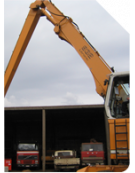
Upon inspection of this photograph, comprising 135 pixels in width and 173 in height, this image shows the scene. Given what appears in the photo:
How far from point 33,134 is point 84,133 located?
6360 millimetres

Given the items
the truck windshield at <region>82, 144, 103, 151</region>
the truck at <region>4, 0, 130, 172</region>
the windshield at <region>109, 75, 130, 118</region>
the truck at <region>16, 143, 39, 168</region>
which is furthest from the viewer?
the truck at <region>16, 143, 39, 168</region>

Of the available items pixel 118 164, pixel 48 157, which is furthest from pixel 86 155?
pixel 118 164

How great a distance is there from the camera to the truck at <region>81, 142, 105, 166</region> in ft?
A: 62.7

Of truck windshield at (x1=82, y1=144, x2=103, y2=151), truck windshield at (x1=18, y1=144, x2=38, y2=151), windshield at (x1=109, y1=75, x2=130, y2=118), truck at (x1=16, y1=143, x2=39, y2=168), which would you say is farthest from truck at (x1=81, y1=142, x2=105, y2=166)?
windshield at (x1=109, y1=75, x2=130, y2=118)

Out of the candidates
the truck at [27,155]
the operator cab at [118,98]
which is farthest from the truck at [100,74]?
the truck at [27,155]

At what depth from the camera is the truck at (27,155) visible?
19.8 metres

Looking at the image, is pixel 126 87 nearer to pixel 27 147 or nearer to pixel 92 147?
pixel 92 147

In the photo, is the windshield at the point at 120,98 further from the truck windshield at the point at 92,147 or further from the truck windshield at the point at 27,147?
the truck windshield at the point at 27,147

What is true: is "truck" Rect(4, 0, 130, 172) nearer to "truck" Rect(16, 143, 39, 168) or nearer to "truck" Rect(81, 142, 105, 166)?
"truck" Rect(81, 142, 105, 166)

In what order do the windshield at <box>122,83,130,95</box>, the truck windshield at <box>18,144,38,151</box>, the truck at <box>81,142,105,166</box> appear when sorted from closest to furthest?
1. the windshield at <box>122,83,130,95</box>
2. the truck at <box>81,142,105,166</box>
3. the truck windshield at <box>18,144,38,151</box>

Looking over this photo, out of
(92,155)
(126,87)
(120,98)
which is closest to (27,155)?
(92,155)

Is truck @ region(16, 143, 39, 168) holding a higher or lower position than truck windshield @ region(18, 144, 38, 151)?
lower

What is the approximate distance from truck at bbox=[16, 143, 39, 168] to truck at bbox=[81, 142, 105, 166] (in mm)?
4049

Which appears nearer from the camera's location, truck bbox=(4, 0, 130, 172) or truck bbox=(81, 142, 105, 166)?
truck bbox=(4, 0, 130, 172)
